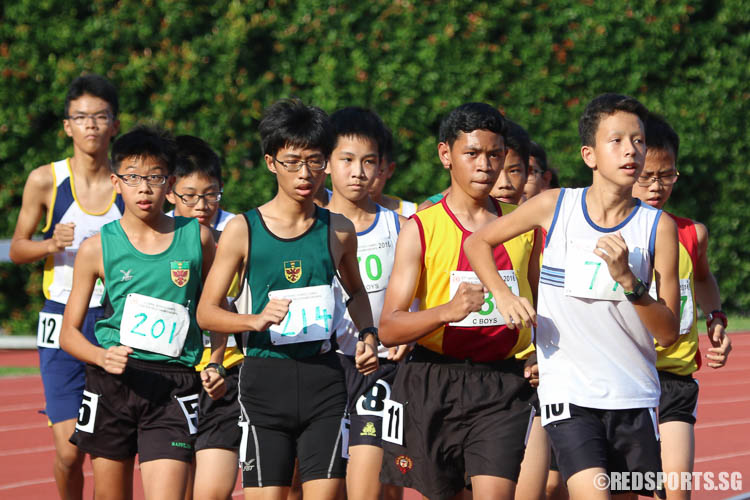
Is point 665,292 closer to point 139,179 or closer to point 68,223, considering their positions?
point 139,179

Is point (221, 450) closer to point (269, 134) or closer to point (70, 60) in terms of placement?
point (269, 134)

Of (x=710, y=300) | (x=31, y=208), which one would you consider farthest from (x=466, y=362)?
(x=31, y=208)

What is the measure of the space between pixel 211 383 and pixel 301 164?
910 millimetres

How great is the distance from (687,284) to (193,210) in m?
2.40

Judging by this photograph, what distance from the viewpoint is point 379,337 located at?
4.42 metres

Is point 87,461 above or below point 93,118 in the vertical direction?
below

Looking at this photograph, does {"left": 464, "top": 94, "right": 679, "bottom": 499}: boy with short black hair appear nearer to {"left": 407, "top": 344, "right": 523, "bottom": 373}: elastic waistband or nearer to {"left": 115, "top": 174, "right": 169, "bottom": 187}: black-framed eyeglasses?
{"left": 407, "top": 344, "right": 523, "bottom": 373}: elastic waistband

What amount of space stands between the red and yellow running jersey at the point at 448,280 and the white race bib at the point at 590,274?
480 millimetres

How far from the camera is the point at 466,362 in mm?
4430

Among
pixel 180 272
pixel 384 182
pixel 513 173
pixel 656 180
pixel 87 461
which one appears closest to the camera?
pixel 180 272

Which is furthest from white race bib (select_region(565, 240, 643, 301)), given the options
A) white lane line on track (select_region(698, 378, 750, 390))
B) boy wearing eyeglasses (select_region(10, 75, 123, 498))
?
white lane line on track (select_region(698, 378, 750, 390))

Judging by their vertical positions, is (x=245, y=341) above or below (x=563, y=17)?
below

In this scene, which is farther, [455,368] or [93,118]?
[93,118]

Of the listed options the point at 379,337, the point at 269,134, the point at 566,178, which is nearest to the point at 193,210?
the point at 269,134
